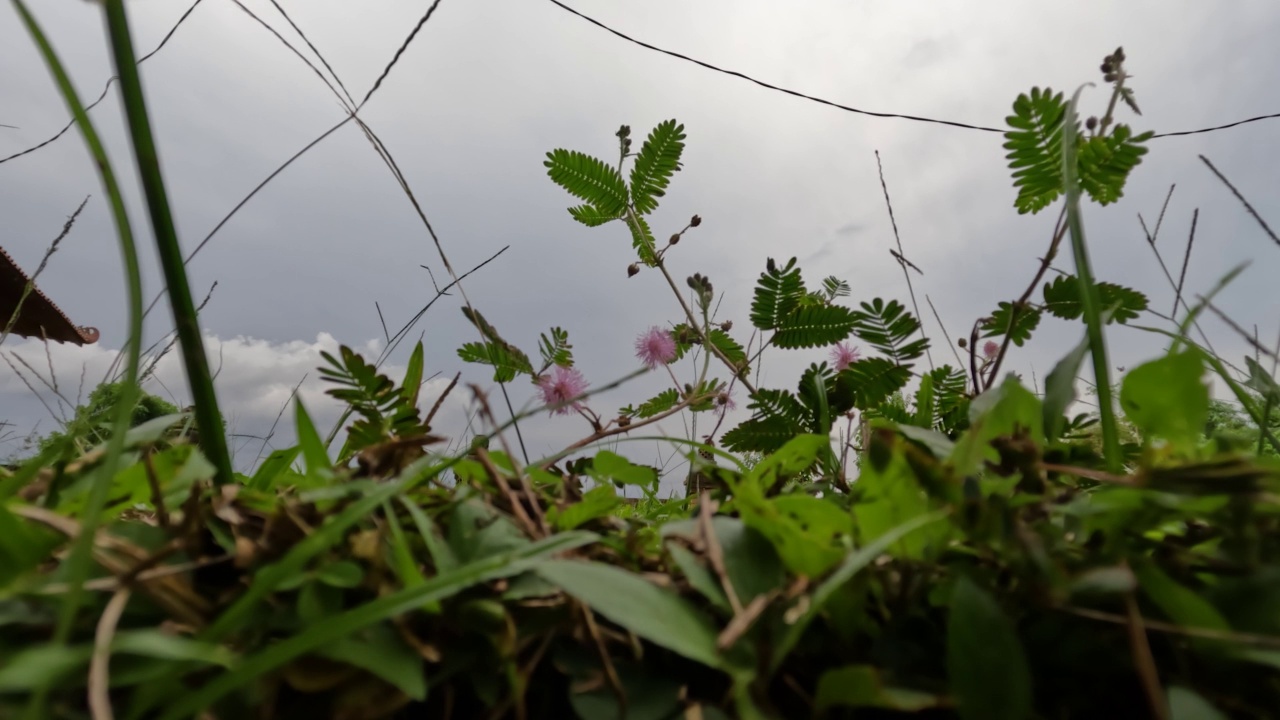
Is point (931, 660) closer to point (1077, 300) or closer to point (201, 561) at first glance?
point (201, 561)

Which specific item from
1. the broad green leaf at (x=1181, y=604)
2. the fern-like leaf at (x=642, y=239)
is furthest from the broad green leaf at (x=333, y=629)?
the fern-like leaf at (x=642, y=239)

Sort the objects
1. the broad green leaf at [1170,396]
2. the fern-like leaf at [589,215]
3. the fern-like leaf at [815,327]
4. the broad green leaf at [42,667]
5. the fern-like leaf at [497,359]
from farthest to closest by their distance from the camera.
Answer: the fern-like leaf at [589,215] < the fern-like leaf at [497,359] < the fern-like leaf at [815,327] < the broad green leaf at [1170,396] < the broad green leaf at [42,667]

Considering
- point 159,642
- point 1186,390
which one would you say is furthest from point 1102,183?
point 159,642

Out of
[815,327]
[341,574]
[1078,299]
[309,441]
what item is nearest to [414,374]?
[309,441]

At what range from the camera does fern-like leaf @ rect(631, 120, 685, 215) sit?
40.8 inches

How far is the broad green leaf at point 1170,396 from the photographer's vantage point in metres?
0.28

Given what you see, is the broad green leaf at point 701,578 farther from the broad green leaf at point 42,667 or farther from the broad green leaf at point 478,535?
the broad green leaf at point 42,667

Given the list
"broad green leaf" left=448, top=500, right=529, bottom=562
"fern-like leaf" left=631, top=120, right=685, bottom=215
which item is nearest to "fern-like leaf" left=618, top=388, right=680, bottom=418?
"fern-like leaf" left=631, top=120, right=685, bottom=215

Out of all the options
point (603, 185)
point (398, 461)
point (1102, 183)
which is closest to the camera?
point (398, 461)

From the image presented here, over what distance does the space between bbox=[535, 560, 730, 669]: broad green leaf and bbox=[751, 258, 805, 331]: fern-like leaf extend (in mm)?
649

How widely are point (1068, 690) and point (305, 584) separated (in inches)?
10.9

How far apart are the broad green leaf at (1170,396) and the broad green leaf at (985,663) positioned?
6.3 inches

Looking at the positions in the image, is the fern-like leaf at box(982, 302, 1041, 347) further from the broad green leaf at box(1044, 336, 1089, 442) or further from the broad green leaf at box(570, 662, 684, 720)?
the broad green leaf at box(570, 662, 684, 720)

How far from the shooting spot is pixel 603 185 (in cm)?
106
